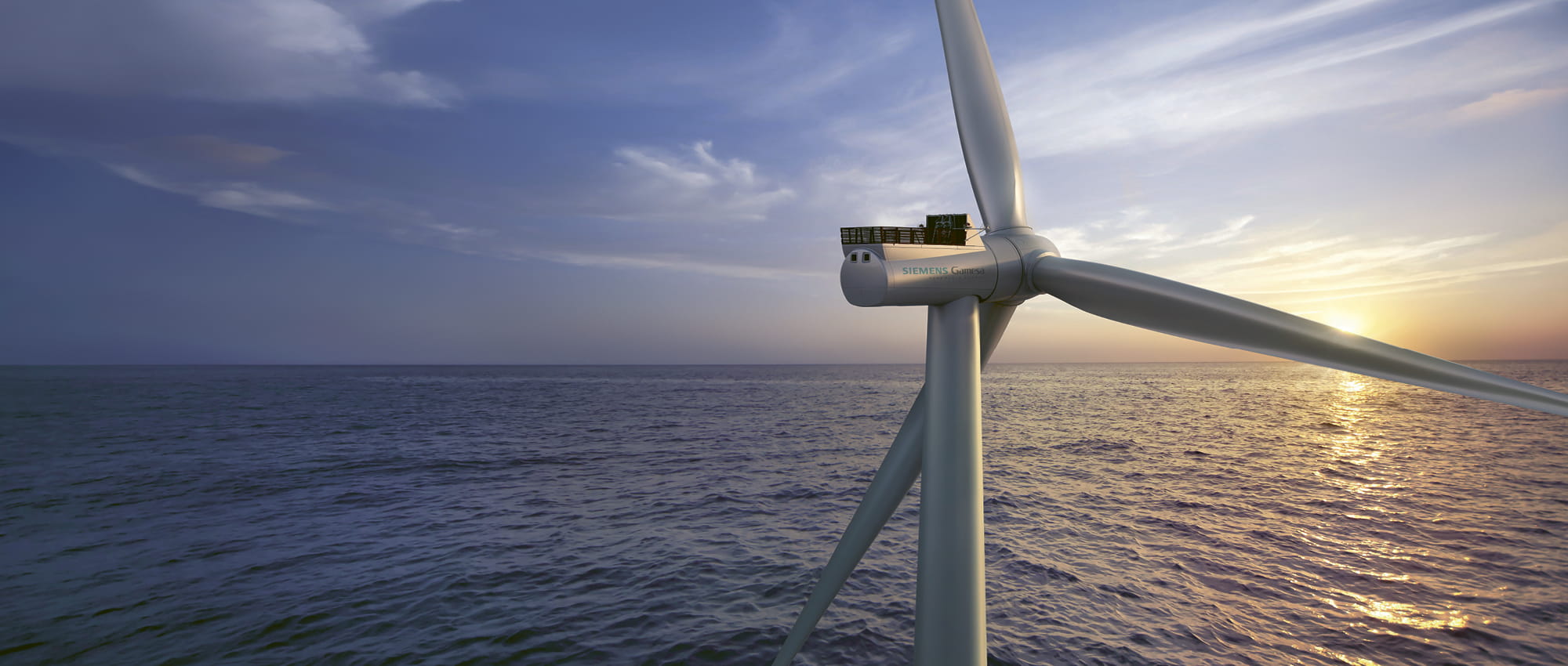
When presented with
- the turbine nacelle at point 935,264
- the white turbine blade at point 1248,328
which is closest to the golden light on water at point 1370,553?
the white turbine blade at point 1248,328

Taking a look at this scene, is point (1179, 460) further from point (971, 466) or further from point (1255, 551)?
point (971, 466)

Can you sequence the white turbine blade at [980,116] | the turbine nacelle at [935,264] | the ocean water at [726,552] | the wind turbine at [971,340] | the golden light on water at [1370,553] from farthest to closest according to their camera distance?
the golden light on water at [1370,553]
the ocean water at [726,552]
the white turbine blade at [980,116]
the turbine nacelle at [935,264]
the wind turbine at [971,340]

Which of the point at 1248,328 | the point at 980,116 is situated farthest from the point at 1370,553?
the point at 980,116

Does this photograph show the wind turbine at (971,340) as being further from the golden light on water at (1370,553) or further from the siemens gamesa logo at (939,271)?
the golden light on water at (1370,553)

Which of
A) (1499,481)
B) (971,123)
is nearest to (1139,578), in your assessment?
(971,123)

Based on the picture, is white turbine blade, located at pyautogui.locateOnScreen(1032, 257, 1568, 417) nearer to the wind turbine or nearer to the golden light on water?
the wind turbine

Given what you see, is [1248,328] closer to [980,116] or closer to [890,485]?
[890,485]

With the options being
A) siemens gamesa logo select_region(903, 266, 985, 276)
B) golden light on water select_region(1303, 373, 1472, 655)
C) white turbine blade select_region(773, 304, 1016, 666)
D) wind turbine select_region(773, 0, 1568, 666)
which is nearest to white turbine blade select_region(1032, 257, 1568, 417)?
wind turbine select_region(773, 0, 1568, 666)
